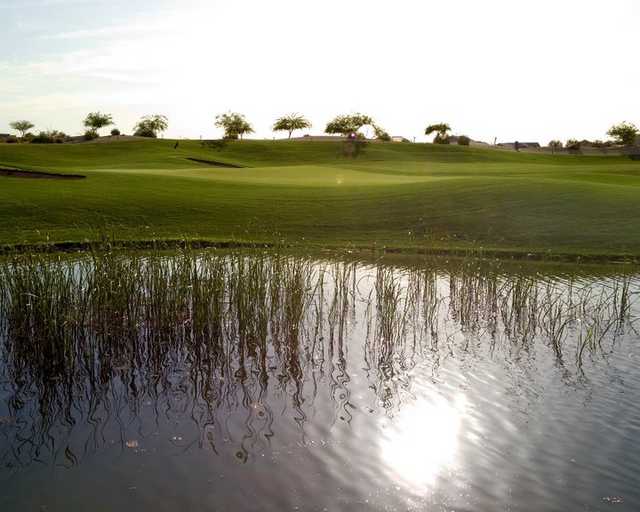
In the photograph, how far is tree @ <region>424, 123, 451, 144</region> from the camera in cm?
9369

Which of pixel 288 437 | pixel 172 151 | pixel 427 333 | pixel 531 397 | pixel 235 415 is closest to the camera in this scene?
pixel 288 437

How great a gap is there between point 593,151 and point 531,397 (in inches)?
3245

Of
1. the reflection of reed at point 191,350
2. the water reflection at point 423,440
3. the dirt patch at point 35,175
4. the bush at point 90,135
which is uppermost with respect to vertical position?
the bush at point 90,135

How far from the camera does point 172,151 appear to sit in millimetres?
66562

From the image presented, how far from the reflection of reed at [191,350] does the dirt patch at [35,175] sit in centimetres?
A: 1901

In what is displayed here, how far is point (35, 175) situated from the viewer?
89.1 feet

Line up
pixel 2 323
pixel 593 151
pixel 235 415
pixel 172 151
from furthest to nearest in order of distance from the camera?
1. pixel 593 151
2. pixel 172 151
3. pixel 2 323
4. pixel 235 415

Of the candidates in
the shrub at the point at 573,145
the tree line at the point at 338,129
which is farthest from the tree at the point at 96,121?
the shrub at the point at 573,145

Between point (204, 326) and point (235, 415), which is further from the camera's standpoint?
point (204, 326)

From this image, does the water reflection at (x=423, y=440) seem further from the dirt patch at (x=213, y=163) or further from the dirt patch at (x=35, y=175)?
the dirt patch at (x=213, y=163)

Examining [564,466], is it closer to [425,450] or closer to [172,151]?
[425,450]

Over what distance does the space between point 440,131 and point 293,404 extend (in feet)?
296

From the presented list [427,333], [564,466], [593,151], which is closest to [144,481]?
[564,466]

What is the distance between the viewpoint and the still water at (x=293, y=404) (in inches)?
233
